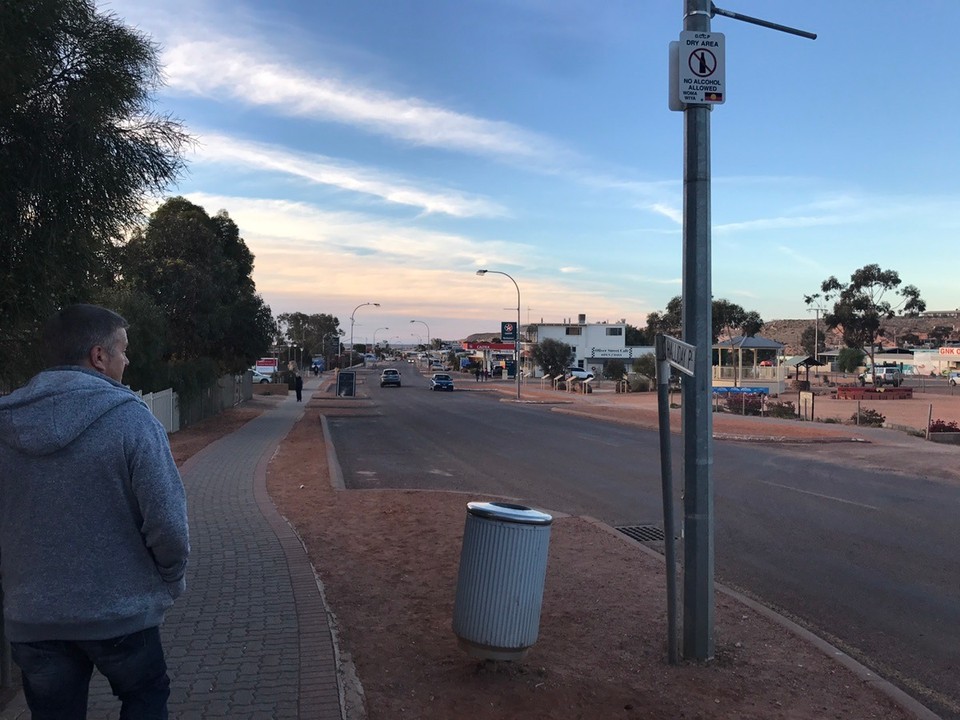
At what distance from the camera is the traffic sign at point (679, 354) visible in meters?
4.98

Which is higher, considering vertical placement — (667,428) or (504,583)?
(667,428)

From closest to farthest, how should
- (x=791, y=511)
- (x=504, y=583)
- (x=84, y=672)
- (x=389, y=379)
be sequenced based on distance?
(x=84, y=672) < (x=504, y=583) < (x=791, y=511) < (x=389, y=379)

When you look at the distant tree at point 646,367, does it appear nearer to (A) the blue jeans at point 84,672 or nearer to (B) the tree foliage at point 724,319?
(B) the tree foliage at point 724,319

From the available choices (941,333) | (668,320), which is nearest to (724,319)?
(668,320)

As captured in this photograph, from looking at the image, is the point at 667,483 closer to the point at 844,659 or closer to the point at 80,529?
the point at 844,659

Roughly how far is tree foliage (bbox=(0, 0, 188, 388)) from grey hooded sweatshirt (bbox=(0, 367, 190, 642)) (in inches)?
104

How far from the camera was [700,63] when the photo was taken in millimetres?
5258

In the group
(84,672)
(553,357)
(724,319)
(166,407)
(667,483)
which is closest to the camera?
(84,672)

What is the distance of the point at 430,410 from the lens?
117 ft

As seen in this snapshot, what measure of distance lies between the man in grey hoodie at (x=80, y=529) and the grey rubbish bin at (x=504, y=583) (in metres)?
2.20

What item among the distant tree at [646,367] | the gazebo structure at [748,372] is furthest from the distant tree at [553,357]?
the gazebo structure at [748,372]

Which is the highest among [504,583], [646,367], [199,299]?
[199,299]

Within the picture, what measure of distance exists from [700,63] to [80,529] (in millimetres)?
4522

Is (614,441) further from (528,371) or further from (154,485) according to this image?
(528,371)
